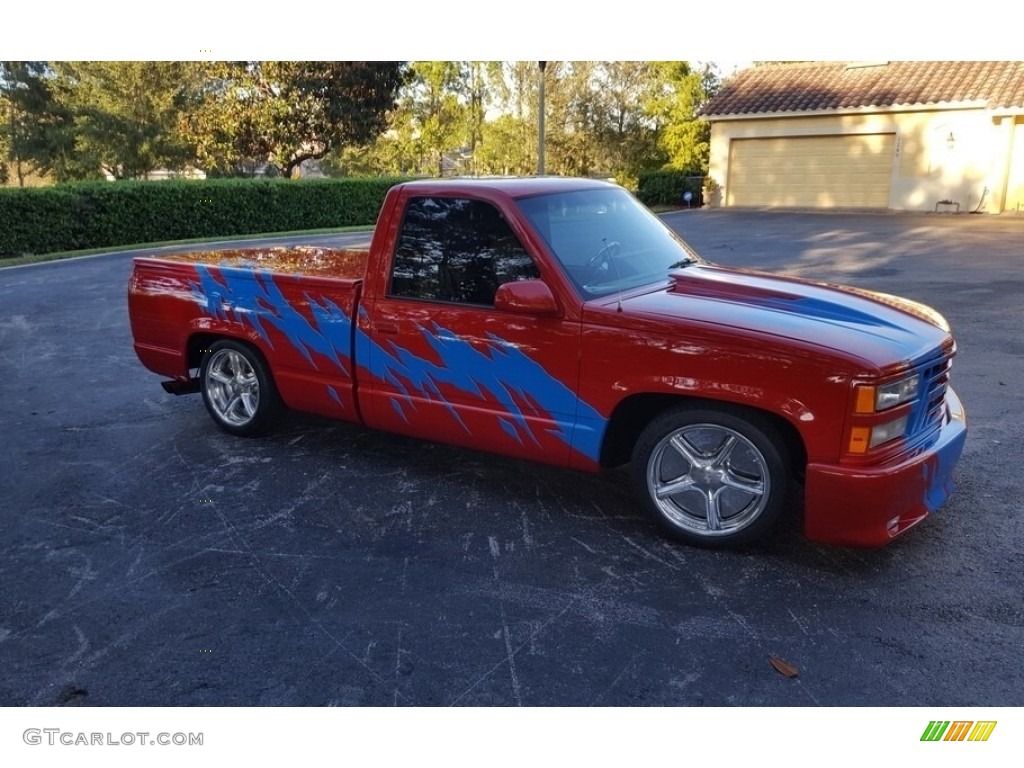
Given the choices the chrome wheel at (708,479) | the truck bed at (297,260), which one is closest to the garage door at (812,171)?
the truck bed at (297,260)

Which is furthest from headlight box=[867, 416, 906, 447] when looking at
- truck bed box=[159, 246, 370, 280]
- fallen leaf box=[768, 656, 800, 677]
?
truck bed box=[159, 246, 370, 280]

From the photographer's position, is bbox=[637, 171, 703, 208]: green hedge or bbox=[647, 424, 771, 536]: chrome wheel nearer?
bbox=[647, 424, 771, 536]: chrome wheel

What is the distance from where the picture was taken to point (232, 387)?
5867 mm

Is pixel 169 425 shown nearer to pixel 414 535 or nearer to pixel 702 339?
pixel 414 535

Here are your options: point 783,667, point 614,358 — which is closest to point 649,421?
point 614,358

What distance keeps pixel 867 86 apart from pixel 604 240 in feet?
86.9

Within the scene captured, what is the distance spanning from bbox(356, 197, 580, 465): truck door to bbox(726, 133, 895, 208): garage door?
25210 millimetres

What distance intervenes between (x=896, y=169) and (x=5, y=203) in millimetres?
24612

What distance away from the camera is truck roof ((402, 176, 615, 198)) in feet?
15.4

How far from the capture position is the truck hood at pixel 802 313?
147 inches

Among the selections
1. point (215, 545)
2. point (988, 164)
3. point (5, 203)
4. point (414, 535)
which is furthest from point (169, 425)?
point (988, 164)

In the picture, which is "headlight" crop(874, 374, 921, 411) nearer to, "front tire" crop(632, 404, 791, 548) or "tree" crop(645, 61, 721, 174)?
"front tire" crop(632, 404, 791, 548)

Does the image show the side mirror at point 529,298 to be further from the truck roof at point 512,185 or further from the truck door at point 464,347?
the truck roof at point 512,185
